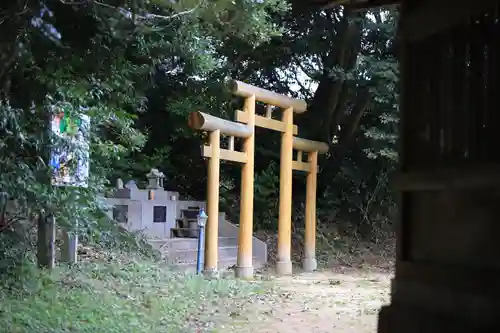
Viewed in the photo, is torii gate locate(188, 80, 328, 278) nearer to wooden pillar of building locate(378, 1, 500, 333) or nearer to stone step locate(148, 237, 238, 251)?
stone step locate(148, 237, 238, 251)

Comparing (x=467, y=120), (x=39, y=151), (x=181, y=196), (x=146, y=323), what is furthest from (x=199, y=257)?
(x=467, y=120)

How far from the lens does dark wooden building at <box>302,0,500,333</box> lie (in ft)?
6.59

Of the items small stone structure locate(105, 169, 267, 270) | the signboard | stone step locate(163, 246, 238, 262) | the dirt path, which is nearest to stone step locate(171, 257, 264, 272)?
small stone structure locate(105, 169, 267, 270)

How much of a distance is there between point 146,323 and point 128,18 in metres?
3.21

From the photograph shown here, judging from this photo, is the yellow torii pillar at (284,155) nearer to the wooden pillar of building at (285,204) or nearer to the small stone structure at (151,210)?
the wooden pillar of building at (285,204)

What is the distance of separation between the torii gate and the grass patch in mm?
1764

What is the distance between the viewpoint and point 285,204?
12.0 meters

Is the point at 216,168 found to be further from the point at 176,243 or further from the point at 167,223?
the point at 167,223

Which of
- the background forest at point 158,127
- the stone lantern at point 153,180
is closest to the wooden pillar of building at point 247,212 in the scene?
the background forest at point 158,127

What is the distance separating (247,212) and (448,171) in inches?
350

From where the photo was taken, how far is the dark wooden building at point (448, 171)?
6.59 feet

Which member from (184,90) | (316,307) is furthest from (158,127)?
(316,307)

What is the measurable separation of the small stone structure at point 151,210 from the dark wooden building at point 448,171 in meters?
8.48

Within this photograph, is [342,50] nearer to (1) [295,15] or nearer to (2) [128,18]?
(1) [295,15]
